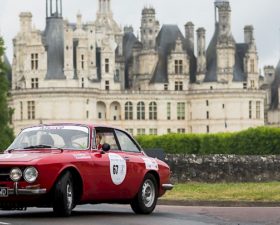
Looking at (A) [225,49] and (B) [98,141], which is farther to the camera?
(A) [225,49]

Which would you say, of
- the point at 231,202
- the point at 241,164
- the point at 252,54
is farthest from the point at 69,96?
the point at 231,202

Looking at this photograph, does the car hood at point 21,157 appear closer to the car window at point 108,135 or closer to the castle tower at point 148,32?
the car window at point 108,135

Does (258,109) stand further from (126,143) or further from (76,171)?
(76,171)

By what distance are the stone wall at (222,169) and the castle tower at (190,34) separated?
12050 centimetres

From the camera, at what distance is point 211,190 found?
34.7 metres

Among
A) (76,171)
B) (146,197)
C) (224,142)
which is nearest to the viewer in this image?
(76,171)

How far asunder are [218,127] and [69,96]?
1747cm

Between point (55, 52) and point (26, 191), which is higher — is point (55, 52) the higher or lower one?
the higher one

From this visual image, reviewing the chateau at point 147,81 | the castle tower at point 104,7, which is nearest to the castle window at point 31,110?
the chateau at point 147,81

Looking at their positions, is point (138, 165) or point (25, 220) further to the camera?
point (138, 165)

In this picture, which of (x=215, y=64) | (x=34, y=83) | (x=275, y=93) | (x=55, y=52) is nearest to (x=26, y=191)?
(x=55, y=52)

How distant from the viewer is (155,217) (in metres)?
24.9

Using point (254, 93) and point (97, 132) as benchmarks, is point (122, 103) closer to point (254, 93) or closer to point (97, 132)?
point (254, 93)

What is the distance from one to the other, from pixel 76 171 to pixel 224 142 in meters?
78.5
